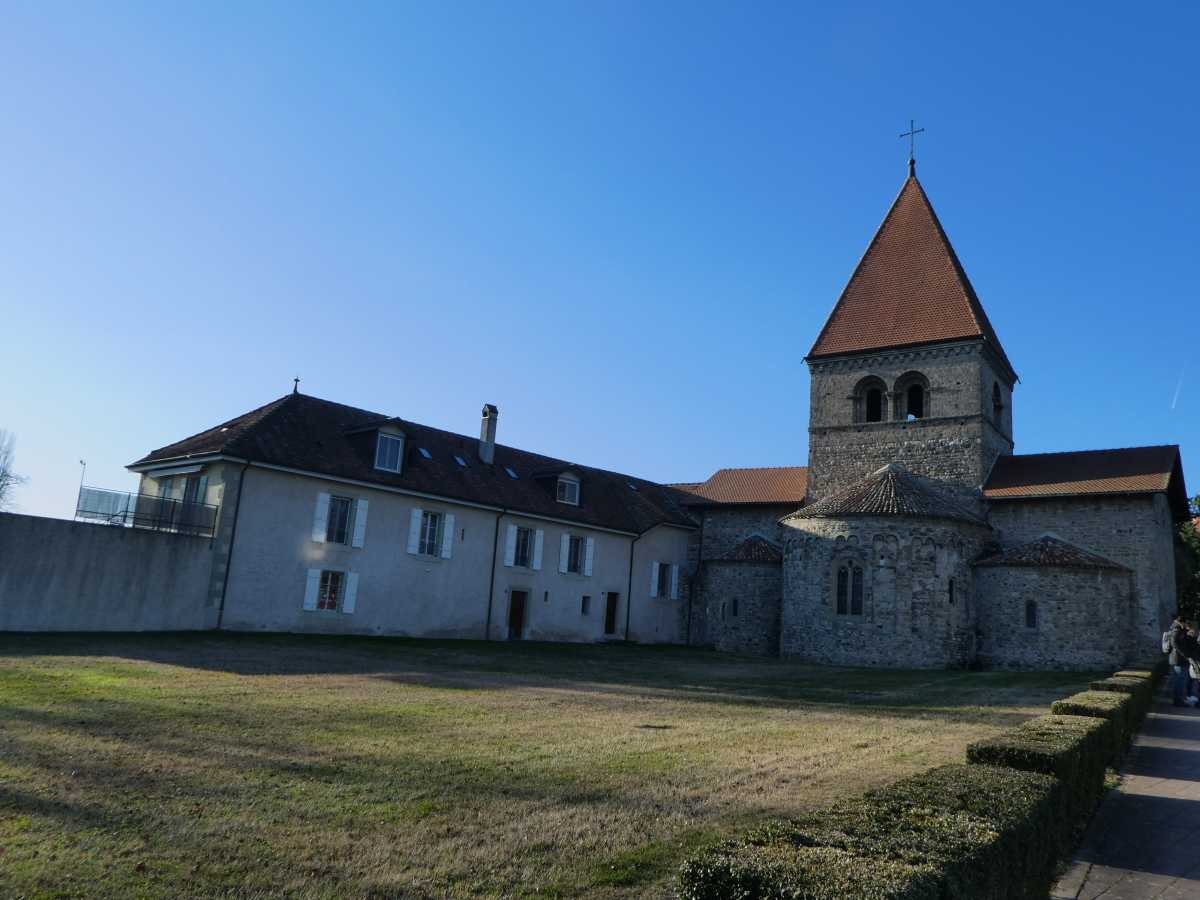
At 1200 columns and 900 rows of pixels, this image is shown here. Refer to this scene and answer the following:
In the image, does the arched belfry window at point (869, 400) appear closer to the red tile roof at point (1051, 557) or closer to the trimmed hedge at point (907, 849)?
the red tile roof at point (1051, 557)

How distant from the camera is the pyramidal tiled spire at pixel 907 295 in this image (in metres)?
29.6

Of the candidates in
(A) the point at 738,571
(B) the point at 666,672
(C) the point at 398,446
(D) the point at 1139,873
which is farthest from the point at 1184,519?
(D) the point at 1139,873

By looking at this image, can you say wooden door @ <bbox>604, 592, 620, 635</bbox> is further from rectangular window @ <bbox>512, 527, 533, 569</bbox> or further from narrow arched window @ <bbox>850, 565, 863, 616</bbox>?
narrow arched window @ <bbox>850, 565, 863, 616</bbox>

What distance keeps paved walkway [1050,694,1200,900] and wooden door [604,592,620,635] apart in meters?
21.8

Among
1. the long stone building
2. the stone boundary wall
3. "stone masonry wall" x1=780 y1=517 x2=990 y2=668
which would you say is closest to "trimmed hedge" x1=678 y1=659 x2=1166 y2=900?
"stone masonry wall" x1=780 y1=517 x2=990 y2=668

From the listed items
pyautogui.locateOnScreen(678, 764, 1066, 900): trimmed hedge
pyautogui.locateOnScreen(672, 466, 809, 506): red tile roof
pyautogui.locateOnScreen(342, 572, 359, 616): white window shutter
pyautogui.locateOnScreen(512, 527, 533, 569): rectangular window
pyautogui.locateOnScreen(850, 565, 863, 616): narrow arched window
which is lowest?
pyautogui.locateOnScreen(678, 764, 1066, 900): trimmed hedge

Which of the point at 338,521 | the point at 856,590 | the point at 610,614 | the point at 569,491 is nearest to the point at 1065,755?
the point at 856,590

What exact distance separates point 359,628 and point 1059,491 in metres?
21.9

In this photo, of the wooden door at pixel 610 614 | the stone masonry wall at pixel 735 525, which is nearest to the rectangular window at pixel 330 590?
the wooden door at pixel 610 614

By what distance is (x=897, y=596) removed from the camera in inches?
965

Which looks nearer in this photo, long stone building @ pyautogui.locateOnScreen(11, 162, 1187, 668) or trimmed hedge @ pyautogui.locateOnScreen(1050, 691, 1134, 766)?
trimmed hedge @ pyautogui.locateOnScreen(1050, 691, 1134, 766)

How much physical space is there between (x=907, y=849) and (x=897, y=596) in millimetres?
22215

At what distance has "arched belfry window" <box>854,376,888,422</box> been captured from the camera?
30.8 m

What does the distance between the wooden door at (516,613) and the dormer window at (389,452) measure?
A: 6.04m
